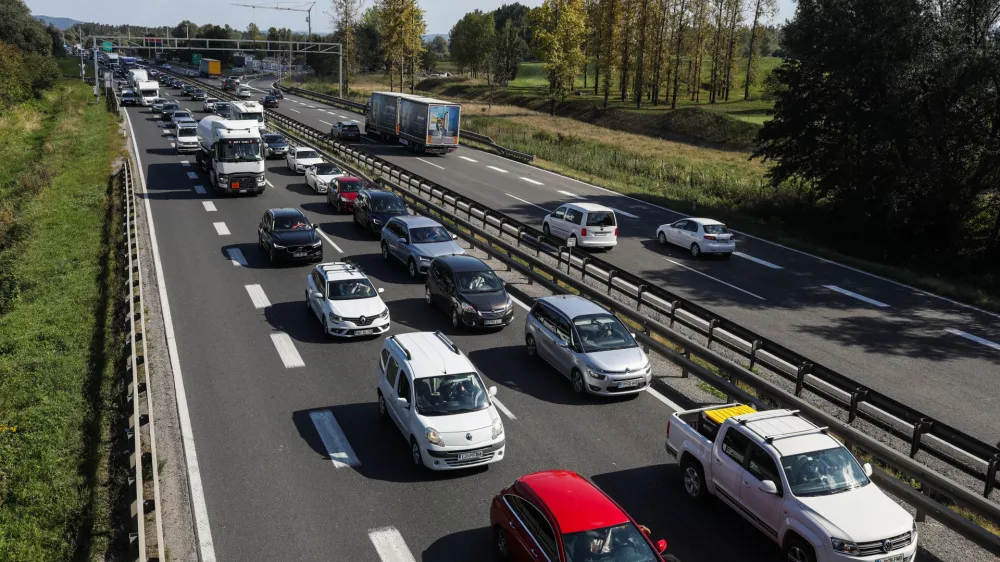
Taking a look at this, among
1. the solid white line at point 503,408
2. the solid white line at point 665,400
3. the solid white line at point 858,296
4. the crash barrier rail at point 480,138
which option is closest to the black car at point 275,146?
the crash barrier rail at point 480,138

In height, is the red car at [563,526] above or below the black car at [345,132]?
below

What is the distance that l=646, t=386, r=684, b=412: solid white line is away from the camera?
16.2m

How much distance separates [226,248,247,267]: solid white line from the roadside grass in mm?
3687

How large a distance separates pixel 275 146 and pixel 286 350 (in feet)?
111

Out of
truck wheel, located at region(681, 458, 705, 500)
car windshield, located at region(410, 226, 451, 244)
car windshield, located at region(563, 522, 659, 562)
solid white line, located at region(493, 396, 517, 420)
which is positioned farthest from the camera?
car windshield, located at region(410, 226, 451, 244)

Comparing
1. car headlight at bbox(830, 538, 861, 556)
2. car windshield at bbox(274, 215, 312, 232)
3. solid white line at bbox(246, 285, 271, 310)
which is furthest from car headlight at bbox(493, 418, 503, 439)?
car windshield at bbox(274, 215, 312, 232)

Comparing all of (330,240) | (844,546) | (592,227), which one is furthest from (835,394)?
(330,240)

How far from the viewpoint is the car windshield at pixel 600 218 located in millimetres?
30438

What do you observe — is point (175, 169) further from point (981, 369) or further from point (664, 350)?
point (981, 369)

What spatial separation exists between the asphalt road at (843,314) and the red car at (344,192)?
7.04m

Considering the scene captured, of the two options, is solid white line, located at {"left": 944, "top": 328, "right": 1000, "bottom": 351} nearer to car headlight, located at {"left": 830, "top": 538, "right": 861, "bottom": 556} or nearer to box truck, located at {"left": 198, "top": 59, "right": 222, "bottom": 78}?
car headlight, located at {"left": 830, "top": 538, "right": 861, "bottom": 556}

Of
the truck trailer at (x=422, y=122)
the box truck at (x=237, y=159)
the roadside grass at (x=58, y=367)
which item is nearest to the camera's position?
the roadside grass at (x=58, y=367)

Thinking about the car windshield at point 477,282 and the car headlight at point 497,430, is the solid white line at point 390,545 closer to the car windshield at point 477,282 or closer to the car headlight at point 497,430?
the car headlight at point 497,430

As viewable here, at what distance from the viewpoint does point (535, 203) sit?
131 feet
